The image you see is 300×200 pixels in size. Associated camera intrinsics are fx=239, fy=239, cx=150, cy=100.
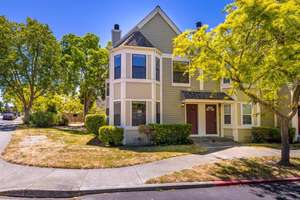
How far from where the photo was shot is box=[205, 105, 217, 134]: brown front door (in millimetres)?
17875

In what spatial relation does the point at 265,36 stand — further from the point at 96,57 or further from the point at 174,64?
the point at 96,57

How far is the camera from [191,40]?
383 inches

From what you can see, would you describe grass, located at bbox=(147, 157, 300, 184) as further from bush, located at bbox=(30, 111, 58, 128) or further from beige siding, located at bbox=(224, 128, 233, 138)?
bush, located at bbox=(30, 111, 58, 128)

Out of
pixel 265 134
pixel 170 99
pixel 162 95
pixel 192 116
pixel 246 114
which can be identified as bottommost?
pixel 265 134

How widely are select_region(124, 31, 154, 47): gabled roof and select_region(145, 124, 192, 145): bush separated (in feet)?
17.6

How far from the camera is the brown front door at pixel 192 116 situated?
17.6m

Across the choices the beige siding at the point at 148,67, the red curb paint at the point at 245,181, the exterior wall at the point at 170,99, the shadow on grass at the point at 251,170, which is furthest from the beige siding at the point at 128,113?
the red curb paint at the point at 245,181

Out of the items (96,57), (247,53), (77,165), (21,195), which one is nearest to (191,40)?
(247,53)

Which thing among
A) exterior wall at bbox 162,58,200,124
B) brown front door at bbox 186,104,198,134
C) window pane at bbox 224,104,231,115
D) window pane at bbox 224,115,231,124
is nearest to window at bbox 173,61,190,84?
exterior wall at bbox 162,58,200,124

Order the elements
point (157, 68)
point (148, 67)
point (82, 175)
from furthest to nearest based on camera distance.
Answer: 1. point (157, 68)
2. point (148, 67)
3. point (82, 175)

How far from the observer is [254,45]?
30.6 ft

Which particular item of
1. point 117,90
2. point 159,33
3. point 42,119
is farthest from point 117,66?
point 42,119

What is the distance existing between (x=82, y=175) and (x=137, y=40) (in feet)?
34.7

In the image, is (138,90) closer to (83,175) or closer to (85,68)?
(83,175)
